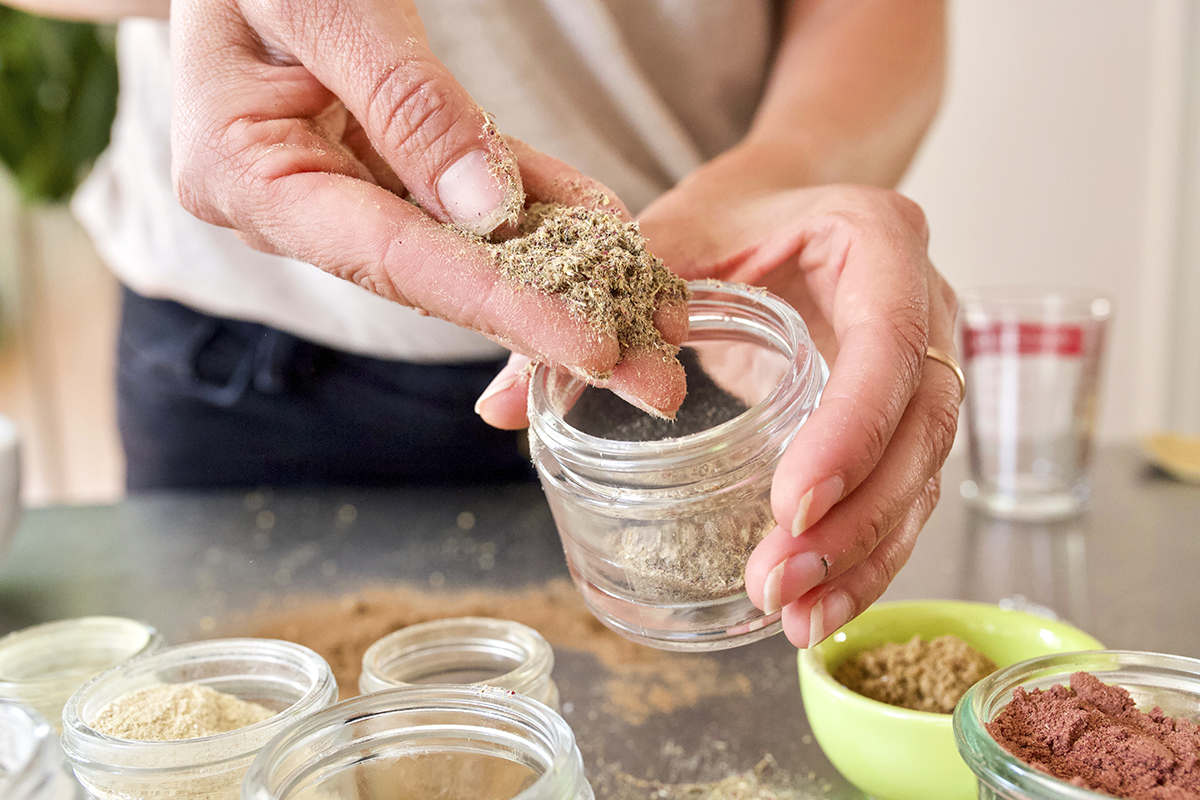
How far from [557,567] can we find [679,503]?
22.0 inches

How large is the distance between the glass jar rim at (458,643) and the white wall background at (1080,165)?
183 cm

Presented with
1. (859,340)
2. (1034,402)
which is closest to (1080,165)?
(1034,402)

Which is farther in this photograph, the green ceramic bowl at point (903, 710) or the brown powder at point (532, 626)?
the brown powder at point (532, 626)

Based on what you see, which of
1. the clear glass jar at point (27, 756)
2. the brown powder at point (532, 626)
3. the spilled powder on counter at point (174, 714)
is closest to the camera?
A: the clear glass jar at point (27, 756)

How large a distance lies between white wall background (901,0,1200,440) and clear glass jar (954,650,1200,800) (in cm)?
185

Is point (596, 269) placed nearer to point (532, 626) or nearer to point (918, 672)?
point (918, 672)

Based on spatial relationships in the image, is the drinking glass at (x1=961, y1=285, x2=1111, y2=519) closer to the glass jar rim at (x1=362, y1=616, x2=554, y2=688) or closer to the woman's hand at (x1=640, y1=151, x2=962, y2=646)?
the woman's hand at (x1=640, y1=151, x2=962, y2=646)

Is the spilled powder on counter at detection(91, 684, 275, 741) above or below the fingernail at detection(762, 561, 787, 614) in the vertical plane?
below

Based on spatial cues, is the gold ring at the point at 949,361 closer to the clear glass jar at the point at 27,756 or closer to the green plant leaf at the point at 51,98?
the clear glass jar at the point at 27,756

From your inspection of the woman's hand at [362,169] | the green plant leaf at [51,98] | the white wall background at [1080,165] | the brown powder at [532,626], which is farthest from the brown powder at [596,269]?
the green plant leaf at [51,98]

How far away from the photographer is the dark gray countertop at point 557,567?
686 mm

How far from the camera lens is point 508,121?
1.01m

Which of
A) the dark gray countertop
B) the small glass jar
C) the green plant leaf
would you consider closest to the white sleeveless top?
the dark gray countertop

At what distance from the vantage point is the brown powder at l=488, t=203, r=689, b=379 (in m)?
0.49
